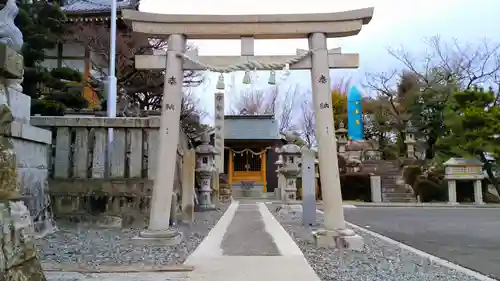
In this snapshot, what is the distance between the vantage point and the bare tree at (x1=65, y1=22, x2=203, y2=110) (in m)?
17.2

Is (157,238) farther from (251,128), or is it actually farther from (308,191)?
(251,128)

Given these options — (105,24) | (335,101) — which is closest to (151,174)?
(105,24)

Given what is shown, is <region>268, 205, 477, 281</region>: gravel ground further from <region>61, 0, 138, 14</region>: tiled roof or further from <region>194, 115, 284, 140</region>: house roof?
<region>194, 115, 284, 140</region>: house roof

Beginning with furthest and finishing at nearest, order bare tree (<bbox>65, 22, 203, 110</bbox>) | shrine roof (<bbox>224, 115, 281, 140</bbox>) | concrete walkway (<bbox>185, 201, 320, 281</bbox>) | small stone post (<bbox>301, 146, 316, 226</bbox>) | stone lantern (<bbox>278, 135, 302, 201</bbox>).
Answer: shrine roof (<bbox>224, 115, 281, 140</bbox>)
bare tree (<bbox>65, 22, 203, 110</bbox>)
stone lantern (<bbox>278, 135, 302, 201</bbox>)
small stone post (<bbox>301, 146, 316, 226</bbox>)
concrete walkway (<bbox>185, 201, 320, 281</bbox>)

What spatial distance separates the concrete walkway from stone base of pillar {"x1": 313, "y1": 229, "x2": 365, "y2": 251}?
45 centimetres

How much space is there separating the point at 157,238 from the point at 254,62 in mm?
2965

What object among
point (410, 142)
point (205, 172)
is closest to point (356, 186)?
point (410, 142)

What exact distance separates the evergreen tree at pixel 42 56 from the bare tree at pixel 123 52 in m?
4.77

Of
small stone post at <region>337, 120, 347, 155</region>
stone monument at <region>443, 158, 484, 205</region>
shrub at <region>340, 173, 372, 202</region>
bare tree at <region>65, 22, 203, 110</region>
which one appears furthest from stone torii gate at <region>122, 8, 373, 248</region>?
small stone post at <region>337, 120, 347, 155</region>

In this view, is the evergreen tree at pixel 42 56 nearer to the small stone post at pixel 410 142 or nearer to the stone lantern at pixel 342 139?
the stone lantern at pixel 342 139

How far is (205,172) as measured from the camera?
1330cm

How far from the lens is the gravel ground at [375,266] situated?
4320 mm

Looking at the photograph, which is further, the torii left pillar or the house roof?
the house roof

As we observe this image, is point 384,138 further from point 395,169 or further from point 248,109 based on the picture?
point 248,109
